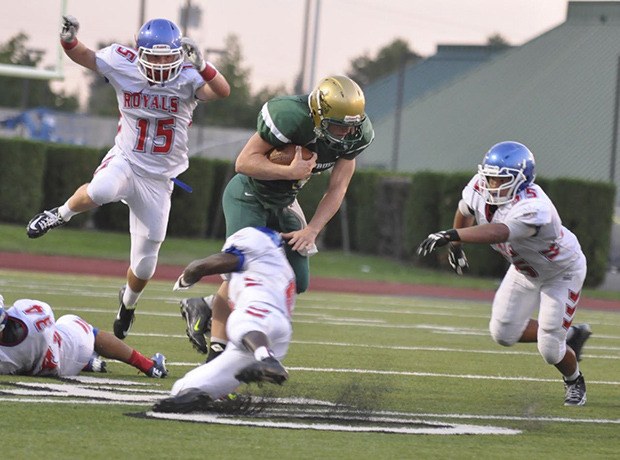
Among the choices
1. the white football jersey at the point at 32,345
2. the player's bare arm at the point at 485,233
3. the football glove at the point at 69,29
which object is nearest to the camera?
the white football jersey at the point at 32,345

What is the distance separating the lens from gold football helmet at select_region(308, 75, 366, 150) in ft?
19.3

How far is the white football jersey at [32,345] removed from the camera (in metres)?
6.28

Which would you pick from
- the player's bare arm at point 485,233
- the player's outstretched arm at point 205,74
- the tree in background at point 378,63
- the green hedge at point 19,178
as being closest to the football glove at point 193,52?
the player's outstretched arm at point 205,74

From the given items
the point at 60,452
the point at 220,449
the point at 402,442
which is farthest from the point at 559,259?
the point at 60,452

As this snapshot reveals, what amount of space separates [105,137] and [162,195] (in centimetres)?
3182

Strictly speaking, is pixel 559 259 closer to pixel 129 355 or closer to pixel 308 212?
pixel 129 355

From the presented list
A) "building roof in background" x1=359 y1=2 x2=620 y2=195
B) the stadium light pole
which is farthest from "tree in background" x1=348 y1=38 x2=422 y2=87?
the stadium light pole

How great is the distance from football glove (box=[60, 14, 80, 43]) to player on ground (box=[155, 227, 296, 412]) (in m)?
2.60

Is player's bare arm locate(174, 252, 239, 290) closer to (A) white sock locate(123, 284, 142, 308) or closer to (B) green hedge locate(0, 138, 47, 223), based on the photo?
(A) white sock locate(123, 284, 142, 308)

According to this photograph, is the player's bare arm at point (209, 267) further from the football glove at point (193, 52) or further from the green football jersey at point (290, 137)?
the football glove at point (193, 52)

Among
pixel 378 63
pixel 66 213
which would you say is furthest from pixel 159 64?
pixel 378 63

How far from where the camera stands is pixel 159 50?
766 centimetres

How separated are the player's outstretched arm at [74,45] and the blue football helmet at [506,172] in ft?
8.71

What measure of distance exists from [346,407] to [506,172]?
1.63m
